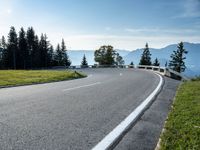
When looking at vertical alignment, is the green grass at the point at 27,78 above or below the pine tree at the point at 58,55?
below

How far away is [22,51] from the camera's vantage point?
7619 centimetres

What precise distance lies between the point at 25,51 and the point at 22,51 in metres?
1.00

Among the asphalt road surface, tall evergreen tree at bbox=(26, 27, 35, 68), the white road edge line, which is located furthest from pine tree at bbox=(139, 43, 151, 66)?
the white road edge line

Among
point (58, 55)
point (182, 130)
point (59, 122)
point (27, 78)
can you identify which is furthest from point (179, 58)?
point (59, 122)

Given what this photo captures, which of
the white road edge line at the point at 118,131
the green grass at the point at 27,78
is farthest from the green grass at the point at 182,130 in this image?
the green grass at the point at 27,78

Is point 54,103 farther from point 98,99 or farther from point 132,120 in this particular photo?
point 132,120

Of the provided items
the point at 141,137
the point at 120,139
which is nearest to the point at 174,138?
the point at 141,137

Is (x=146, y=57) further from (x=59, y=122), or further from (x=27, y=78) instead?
(x=59, y=122)

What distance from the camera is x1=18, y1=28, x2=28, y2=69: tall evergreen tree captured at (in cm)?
7575

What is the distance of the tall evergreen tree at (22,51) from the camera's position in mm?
75750

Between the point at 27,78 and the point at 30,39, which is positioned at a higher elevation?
the point at 30,39

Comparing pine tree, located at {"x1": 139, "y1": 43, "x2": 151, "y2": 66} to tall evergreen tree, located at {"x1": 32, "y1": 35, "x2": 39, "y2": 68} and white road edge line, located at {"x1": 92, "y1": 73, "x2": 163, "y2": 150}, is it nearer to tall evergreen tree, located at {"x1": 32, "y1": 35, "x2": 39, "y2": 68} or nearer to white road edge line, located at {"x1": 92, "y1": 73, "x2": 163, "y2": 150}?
tall evergreen tree, located at {"x1": 32, "y1": 35, "x2": 39, "y2": 68}

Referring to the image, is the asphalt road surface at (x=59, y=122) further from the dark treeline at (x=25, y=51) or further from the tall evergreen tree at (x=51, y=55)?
the tall evergreen tree at (x=51, y=55)

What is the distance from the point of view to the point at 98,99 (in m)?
10.1
